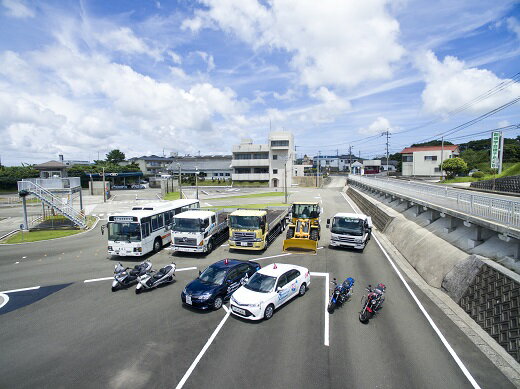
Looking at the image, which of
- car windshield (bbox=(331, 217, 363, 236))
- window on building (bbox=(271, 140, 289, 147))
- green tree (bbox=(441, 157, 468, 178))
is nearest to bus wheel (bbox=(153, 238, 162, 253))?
car windshield (bbox=(331, 217, 363, 236))

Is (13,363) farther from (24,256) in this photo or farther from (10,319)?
(24,256)

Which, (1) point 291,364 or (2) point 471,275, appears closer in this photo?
(1) point 291,364

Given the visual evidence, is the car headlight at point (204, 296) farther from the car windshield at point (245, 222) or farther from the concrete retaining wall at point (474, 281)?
the concrete retaining wall at point (474, 281)

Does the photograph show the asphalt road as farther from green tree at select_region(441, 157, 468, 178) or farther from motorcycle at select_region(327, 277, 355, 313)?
green tree at select_region(441, 157, 468, 178)

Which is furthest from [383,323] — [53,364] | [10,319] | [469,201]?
[10,319]

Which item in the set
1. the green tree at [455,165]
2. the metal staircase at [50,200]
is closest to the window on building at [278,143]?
the green tree at [455,165]

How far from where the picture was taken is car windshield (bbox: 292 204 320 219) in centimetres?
2205

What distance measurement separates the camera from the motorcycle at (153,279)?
13.8 meters

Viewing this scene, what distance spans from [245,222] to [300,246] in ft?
13.6

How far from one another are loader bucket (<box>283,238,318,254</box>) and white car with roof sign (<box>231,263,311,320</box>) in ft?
20.6

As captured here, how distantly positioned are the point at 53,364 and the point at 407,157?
93.6 m

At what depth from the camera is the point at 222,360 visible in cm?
880

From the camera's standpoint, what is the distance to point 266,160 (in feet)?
266

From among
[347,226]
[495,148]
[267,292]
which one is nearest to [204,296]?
[267,292]
